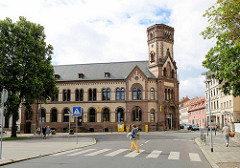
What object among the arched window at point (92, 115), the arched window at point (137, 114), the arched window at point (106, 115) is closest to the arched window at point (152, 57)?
the arched window at point (137, 114)

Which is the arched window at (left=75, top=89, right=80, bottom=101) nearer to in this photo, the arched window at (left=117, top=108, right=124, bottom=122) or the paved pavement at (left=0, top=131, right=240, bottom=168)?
the arched window at (left=117, top=108, right=124, bottom=122)

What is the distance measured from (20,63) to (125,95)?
2209 cm

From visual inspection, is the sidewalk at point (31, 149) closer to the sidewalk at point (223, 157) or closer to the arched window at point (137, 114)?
the sidewalk at point (223, 157)

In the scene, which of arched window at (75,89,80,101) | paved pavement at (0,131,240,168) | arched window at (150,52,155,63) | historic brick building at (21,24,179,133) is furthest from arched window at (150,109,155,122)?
paved pavement at (0,131,240,168)

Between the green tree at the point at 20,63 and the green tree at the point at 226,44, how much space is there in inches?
870

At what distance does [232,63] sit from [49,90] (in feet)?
89.9

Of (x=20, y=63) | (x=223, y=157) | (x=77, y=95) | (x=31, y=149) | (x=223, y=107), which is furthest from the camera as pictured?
(x=223, y=107)

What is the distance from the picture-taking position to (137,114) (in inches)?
1832

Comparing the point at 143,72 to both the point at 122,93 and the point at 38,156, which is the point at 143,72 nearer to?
the point at 122,93

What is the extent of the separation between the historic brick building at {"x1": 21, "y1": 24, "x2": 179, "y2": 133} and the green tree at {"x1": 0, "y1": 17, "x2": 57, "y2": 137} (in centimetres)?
1472

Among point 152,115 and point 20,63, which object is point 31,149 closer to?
point 20,63

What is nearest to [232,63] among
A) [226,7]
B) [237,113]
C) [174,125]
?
[226,7]

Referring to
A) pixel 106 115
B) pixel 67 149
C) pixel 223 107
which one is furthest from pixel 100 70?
pixel 67 149

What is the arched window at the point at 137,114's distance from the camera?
46.3m
